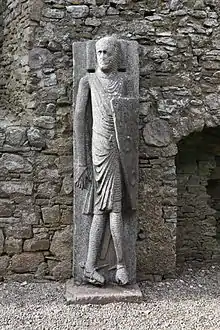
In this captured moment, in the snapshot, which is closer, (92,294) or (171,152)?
(92,294)

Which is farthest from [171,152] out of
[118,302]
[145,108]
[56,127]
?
[118,302]

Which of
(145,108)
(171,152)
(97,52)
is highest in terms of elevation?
(97,52)

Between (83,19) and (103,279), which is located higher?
(83,19)

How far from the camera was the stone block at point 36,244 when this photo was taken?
4.46m

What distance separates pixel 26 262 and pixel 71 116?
150 cm

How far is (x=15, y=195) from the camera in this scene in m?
4.41

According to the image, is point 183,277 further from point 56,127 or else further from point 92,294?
point 56,127

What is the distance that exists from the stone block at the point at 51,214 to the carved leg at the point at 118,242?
655 millimetres

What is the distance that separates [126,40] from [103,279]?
7.32 feet

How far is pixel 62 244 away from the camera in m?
4.48

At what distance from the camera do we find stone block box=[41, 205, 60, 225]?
445 cm

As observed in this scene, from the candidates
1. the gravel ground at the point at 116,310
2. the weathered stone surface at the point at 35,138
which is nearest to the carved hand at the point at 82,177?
the weathered stone surface at the point at 35,138

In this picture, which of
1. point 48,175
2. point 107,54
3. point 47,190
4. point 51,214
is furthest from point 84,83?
point 51,214

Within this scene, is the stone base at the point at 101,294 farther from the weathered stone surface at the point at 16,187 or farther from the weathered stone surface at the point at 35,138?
the weathered stone surface at the point at 35,138
